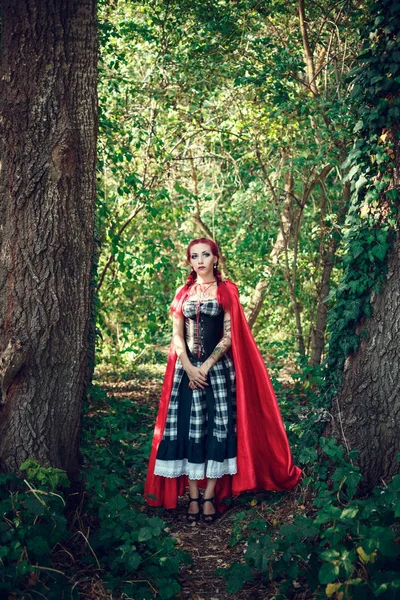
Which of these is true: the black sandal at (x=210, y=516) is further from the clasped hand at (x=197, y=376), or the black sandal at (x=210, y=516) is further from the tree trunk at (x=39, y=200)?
the tree trunk at (x=39, y=200)

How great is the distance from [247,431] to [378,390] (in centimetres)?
107

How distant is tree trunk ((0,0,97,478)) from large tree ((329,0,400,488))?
5.63 feet

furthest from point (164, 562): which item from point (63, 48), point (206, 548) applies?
point (63, 48)

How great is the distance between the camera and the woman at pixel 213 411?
4.48m

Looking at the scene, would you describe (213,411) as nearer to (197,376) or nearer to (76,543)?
(197,376)

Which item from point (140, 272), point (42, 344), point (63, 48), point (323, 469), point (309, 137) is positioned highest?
point (309, 137)

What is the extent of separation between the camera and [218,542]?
4.11 m

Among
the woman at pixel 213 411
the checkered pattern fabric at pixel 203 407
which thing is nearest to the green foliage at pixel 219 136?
the woman at pixel 213 411

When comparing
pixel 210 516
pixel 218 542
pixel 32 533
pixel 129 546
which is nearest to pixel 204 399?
pixel 210 516

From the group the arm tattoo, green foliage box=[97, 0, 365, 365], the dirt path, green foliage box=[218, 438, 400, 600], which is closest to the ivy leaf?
green foliage box=[218, 438, 400, 600]

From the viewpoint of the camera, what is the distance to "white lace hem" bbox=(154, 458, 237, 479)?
4.43 m

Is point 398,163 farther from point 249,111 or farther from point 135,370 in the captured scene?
point 135,370

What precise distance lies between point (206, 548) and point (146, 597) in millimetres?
907

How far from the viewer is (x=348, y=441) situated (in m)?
3.96
